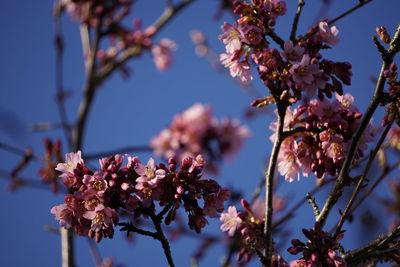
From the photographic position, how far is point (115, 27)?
645 centimetres

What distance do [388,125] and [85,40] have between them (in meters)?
5.07

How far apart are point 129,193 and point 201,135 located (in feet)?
14.5

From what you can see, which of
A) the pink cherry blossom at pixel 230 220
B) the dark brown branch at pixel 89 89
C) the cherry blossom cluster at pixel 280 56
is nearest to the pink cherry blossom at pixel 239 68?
the cherry blossom cluster at pixel 280 56

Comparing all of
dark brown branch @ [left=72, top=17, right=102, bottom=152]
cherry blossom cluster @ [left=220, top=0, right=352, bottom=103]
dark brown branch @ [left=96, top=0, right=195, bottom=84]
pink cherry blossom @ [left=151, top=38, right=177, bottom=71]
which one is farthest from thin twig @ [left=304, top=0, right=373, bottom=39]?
pink cherry blossom @ [left=151, top=38, right=177, bottom=71]

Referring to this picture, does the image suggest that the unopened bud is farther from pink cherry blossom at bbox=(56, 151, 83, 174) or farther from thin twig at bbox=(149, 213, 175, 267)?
pink cherry blossom at bbox=(56, 151, 83, 174)

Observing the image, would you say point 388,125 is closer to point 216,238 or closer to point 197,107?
point 216,238

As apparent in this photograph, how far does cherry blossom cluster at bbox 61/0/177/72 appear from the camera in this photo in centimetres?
611

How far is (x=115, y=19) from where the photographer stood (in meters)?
6.56

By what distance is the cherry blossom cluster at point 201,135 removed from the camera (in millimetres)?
6441

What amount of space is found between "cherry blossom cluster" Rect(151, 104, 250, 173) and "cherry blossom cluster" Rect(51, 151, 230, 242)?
4082mm

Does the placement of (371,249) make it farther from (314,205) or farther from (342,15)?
(342,15)

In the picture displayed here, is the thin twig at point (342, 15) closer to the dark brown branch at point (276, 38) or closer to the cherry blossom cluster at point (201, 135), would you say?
the dark brown branch at point (276, 38)

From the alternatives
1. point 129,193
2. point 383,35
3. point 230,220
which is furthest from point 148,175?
point 383,35

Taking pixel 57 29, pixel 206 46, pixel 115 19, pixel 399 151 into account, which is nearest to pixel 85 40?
pixel 115 19
